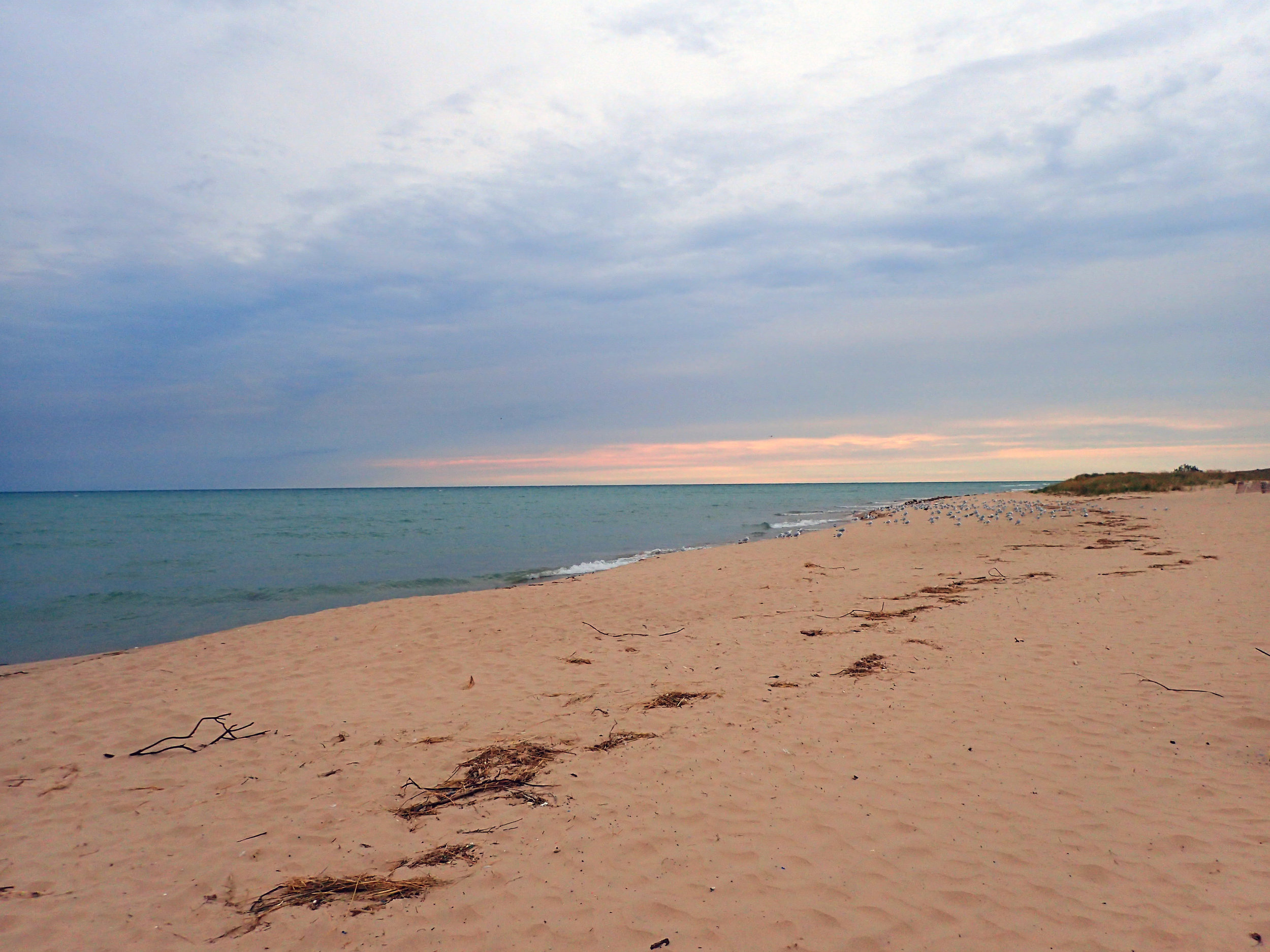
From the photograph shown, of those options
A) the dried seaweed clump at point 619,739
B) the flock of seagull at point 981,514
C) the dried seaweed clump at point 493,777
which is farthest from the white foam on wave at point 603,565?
the dried seaweed clump at point 493,777

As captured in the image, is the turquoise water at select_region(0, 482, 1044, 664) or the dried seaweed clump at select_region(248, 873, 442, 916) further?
the turquoise water at select_region(0, 482, 1044, 664)

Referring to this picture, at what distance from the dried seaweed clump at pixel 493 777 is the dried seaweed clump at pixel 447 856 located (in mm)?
527

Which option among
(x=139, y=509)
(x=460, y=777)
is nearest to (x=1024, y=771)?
(x=460, y=777)

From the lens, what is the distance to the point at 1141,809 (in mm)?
4109

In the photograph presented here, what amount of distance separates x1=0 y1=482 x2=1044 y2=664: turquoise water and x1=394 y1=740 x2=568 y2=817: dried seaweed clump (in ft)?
34.3

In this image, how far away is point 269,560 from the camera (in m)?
23.7

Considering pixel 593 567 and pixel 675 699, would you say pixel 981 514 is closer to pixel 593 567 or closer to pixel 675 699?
pixel 593 567

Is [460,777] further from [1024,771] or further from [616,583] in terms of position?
[616,583]

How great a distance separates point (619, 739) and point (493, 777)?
3.98 feet

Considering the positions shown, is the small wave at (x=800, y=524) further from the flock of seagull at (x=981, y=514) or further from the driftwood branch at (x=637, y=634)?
the driftwood branch at (x=637, y=634)

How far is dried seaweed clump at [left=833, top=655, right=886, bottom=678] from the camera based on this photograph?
7148 mm

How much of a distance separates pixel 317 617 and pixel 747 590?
8969mm

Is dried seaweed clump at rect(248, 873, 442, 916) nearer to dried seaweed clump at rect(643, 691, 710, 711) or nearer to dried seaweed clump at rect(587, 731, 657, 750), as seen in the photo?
dried seaweed clump at rect(587, 731, 657, 750)

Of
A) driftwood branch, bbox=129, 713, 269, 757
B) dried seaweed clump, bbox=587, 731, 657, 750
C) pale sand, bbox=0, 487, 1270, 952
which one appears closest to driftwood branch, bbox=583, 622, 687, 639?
pale sand, bbox=0, 487, 1270, 952
